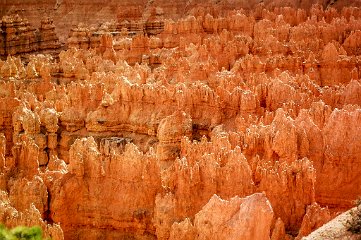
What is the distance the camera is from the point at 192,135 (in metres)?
18.1

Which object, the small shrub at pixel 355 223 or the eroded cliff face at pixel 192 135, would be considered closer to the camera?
the small shrub at pixel 355 223

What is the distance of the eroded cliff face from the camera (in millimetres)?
11711

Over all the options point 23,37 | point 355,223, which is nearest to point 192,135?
point 355,223

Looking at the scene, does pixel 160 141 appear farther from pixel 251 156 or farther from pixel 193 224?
pixel 193 224

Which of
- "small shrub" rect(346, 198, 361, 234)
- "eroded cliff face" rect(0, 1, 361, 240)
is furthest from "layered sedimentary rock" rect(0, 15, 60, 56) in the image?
"small shrub" rect(346, 198, 361, 234)

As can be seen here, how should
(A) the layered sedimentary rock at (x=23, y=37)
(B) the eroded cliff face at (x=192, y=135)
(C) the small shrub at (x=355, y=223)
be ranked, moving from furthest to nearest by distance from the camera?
(A) the layered sedimentary rock at (x=23, y=37), (B) the eroded cliff face at (x=192, y=135), (C) the small shrub at (x=355, y=223)

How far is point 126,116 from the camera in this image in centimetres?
1984

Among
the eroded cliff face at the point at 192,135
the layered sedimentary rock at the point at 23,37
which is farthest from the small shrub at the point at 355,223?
the layered sedimentary rock at the point at 23,37

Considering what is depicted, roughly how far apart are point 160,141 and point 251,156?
3.91 meters

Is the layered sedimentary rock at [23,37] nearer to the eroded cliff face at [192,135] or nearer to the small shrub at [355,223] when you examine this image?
the eroded cliff face at [192,135]

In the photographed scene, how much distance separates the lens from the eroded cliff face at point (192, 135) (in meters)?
11.7

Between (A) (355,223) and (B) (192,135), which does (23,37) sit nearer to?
(B) (192,135)

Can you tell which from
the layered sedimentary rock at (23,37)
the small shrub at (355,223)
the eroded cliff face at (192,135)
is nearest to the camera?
the small shrub at (355,223)

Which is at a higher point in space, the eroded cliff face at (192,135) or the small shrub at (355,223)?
the small shrub at (355,223)
